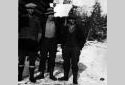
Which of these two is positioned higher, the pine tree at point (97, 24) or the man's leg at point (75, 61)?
the pine tree at point (97, 24)

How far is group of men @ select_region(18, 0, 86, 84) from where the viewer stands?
4.73 m

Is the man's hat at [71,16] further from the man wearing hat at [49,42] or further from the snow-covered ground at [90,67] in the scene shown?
the snow-covered ground at [90,67]

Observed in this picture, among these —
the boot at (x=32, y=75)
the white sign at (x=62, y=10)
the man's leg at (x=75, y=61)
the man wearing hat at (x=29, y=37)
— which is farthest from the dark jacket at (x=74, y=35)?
the boot at (x=32, y=75)

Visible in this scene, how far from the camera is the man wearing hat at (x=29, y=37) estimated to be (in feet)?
15.5

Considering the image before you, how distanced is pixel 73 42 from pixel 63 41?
15 centimetres

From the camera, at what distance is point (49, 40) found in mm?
4762

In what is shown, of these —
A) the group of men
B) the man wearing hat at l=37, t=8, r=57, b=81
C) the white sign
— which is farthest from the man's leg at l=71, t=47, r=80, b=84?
the white sign

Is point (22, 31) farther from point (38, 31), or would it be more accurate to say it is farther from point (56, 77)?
point (56, 77)

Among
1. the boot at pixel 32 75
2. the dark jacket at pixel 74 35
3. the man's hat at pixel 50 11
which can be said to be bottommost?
the boot at pixel 32 75

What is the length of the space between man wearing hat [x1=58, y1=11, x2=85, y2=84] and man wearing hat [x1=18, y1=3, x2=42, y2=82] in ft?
1.33

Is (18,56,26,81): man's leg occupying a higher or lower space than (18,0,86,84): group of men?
lower

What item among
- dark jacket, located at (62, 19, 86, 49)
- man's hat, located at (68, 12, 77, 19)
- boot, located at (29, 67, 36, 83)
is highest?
man's hat, located at (68, 12, 77, 19)

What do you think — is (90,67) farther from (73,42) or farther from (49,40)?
(49,40)

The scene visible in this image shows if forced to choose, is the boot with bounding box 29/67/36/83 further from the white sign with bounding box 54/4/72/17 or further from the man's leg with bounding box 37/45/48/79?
the white sign with bounding box 54/4/72/17
